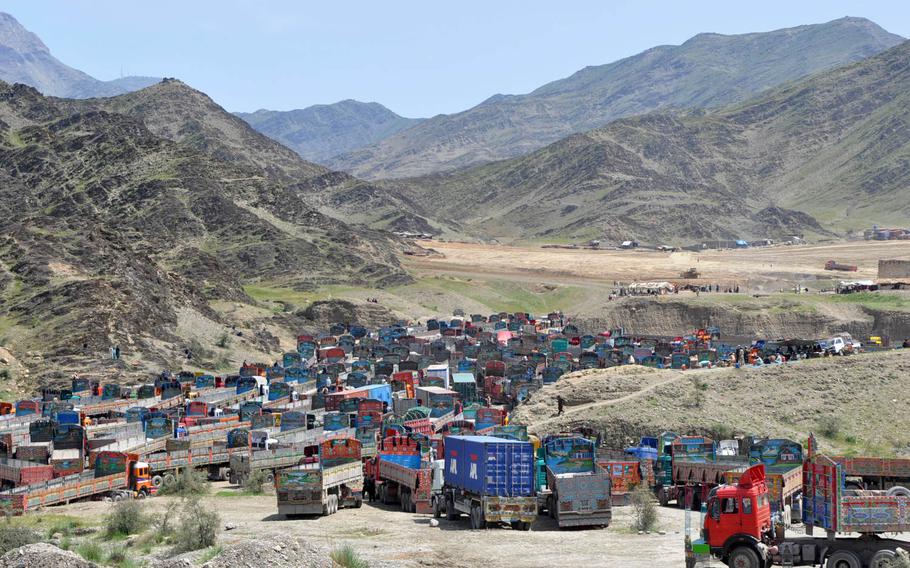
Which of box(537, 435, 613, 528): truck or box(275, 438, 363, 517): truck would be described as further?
box(275, 438, 363, 517): truck

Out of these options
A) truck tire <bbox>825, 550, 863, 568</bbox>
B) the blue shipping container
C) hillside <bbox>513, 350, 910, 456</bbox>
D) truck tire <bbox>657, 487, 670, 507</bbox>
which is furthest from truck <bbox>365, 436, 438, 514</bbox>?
truck tire <bbox>825, 550, 863, 568</bbox>

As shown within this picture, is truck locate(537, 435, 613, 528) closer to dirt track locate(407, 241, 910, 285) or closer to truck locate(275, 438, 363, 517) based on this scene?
truck locate(275, 438, 363, 517)

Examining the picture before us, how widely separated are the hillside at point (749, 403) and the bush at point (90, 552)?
1635 cm

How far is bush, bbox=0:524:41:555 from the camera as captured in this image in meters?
20.9

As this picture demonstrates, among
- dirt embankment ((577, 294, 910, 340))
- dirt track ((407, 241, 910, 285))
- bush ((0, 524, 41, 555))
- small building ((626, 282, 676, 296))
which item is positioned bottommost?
bush ((0, 524, 41, 555))

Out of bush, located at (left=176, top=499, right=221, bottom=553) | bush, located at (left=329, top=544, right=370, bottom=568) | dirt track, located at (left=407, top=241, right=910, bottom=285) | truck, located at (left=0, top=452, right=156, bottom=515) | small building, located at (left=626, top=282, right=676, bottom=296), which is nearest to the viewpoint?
bush, located at (left=329, top=544, right=370, bottom=568)

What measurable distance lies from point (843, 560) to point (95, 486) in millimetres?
18934

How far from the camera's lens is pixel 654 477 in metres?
31.3

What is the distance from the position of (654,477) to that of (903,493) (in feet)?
29.9

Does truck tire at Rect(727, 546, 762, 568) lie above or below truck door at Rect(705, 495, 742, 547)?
below

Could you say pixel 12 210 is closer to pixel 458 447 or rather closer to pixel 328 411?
pixel 328 411

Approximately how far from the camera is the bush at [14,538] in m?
20.9

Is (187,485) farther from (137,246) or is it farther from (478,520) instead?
(137,246)

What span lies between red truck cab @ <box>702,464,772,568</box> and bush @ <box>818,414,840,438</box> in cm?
1657
